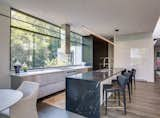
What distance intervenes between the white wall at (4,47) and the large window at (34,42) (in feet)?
1.05

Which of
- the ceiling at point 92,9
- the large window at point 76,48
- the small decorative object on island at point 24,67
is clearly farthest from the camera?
the large window at point 76,48

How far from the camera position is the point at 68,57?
7.23 metres

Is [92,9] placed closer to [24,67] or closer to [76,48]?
[24,67]

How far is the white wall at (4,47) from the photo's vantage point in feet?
11.8

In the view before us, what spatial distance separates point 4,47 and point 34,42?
145 centimetres

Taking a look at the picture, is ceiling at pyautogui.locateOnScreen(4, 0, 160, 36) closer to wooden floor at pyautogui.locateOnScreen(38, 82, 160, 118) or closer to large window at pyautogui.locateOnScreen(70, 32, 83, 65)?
wooden floor at pyautogui.locateOnScreen(38, 82, 160, 118)

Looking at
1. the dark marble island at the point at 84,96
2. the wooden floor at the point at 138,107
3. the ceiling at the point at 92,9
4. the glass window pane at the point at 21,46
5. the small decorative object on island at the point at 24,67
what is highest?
the ceiling at the point at 92,9

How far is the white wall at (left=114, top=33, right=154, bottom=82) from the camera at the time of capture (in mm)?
7551

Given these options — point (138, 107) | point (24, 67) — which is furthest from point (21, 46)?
point (138, 107)

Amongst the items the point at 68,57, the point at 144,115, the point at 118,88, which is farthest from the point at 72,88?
the point at 68,57

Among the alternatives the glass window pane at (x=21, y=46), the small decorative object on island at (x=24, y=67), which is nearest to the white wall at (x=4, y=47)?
the glass window pane at (x=21, y=46)

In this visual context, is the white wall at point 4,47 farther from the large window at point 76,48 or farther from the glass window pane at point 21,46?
the large window at point 76,48

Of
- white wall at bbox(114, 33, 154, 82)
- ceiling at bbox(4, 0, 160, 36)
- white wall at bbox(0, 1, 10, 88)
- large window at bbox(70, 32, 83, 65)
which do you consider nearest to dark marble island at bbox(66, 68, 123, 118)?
white wall at bbox(0, 1, 10, 88)

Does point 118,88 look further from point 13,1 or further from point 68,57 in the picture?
point 68,57
